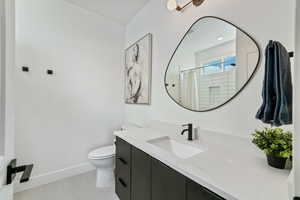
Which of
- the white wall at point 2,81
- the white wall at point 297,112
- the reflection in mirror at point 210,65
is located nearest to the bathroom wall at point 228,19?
the reflection in mirror at point 210,65

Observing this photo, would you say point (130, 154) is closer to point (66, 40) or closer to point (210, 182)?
point (210, 182)

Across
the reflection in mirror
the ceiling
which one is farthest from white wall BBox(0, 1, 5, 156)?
the ceiling

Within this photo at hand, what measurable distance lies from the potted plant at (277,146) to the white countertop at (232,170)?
46 mm

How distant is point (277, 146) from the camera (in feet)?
2.42

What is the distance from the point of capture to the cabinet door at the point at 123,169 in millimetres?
1357

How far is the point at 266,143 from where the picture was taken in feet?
2.56

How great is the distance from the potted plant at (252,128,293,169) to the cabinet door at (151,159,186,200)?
49 centimetres

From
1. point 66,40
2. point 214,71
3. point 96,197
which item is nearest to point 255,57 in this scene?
point 214,71

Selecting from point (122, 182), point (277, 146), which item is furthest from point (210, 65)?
point (122, 182)

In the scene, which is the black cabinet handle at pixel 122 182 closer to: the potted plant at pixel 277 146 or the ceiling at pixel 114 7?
the potted plant at pixel 277 146

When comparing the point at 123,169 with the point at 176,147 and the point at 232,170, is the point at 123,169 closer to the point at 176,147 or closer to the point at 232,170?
the point at 176,147

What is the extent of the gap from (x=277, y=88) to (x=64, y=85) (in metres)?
2.31

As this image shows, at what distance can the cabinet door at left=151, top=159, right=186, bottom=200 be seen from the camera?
83cm

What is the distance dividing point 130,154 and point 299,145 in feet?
3.76
